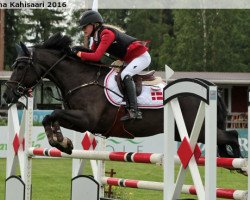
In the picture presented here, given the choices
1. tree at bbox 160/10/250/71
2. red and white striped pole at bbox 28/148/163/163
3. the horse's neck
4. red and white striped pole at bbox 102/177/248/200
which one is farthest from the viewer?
tree at bbox 160/10/250/71

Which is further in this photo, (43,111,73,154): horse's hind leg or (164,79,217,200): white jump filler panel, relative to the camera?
(43,111,73,154): horse's hind leg

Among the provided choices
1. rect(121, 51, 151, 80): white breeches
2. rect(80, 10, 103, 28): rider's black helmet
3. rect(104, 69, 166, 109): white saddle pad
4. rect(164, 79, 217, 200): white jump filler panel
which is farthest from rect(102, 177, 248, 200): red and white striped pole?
rect(80, 10, 103, 28): rider's black helmet

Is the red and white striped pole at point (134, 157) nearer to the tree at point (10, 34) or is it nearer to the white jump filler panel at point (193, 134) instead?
the white jump filler panel at point (193, 134)

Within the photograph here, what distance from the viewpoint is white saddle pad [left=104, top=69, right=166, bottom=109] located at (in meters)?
7.17

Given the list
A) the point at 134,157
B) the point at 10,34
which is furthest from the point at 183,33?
the point at 134,157

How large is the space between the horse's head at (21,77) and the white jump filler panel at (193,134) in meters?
2.12

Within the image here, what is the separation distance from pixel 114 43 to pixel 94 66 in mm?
410

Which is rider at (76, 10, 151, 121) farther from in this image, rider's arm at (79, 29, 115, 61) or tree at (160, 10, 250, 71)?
tree at (160, 10, 250, 71)

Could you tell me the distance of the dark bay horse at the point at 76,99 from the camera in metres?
6.80

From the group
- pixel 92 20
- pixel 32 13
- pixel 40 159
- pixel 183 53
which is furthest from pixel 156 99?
pixel 32 13

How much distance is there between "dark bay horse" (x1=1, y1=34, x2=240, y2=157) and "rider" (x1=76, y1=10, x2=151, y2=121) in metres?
0.17

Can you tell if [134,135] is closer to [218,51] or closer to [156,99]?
[156,99]

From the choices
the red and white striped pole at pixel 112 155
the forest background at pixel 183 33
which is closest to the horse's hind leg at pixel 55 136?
the red and white striped pole at pixel 112 155

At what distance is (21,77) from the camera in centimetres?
729
